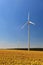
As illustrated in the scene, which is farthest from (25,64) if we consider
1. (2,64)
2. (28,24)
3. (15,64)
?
(28,24)

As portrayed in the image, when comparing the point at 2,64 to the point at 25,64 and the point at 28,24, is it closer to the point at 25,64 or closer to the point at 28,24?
the point at 25,64

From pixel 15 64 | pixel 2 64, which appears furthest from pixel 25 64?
pixel 2 64

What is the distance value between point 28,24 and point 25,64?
3589 cm

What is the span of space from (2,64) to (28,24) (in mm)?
36390

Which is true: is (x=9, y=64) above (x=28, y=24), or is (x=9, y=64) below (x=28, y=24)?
below

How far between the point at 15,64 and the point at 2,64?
118 cm

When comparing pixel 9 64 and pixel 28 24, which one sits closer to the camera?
pixel 9 64

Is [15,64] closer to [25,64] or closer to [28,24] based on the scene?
[25,64]

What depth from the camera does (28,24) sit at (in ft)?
176

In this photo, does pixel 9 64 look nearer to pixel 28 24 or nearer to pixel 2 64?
pixel 2 64

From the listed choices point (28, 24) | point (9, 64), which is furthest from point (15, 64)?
point (28, 24)

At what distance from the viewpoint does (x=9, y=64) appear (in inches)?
701

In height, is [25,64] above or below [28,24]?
below

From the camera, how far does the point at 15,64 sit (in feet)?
58.4
